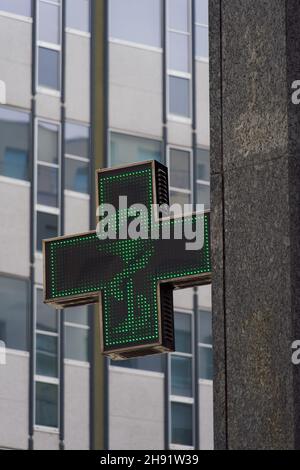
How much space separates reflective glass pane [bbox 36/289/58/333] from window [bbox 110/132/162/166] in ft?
11.1

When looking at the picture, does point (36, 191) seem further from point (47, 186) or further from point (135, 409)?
point (135, 409)

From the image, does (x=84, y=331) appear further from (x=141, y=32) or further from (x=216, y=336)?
(x=216, y=336)

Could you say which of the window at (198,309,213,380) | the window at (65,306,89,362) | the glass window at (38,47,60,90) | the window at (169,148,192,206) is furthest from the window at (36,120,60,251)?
the window at (198,309,213,380)

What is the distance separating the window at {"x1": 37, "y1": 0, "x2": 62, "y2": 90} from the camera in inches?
1348

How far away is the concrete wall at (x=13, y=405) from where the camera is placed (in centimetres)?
3177

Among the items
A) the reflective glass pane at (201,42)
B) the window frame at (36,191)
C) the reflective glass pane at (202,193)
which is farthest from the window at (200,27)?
the window frame at (36,191)

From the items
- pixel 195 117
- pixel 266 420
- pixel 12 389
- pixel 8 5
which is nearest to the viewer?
pixel 266 420

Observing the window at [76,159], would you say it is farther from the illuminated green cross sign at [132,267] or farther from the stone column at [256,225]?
the stone column at [256,225]

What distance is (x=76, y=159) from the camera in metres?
34.4

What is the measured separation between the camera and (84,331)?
33625mm

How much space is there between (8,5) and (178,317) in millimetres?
6445

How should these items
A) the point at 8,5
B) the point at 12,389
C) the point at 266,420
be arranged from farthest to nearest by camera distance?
the point at 8,5 < the point at 12,389 < the point at 266,420

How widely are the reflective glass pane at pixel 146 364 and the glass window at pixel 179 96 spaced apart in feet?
16.1

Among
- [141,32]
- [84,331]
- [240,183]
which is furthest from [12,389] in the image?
[240,183]
